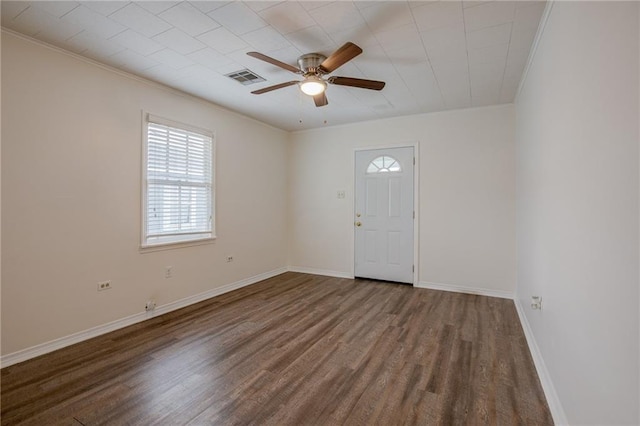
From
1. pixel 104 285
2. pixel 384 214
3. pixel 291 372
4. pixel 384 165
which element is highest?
pixel 384 165

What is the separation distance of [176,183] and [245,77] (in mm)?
1529

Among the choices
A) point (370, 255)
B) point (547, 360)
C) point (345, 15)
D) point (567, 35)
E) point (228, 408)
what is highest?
point (345, 15)

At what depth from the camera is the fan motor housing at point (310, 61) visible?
8.74 ft

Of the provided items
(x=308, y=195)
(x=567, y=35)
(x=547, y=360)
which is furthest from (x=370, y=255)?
(x=567, y=35)

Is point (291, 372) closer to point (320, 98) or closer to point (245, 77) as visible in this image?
point (320, 98)

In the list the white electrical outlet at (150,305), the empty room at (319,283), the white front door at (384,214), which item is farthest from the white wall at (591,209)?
the white electrical outlet at (150,305)

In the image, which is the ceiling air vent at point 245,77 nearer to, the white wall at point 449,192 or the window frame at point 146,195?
the window frame at point 146,195

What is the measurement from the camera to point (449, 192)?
14.3 ft

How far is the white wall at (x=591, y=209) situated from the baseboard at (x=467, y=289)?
6.52ft

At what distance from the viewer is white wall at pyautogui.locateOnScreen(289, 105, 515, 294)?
13.2ft

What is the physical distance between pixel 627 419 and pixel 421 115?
4214 mm

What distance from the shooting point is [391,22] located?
2.21 metres

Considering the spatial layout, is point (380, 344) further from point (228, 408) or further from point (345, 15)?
point (345, 15)

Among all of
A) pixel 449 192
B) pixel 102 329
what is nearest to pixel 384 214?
pixel 449 192
